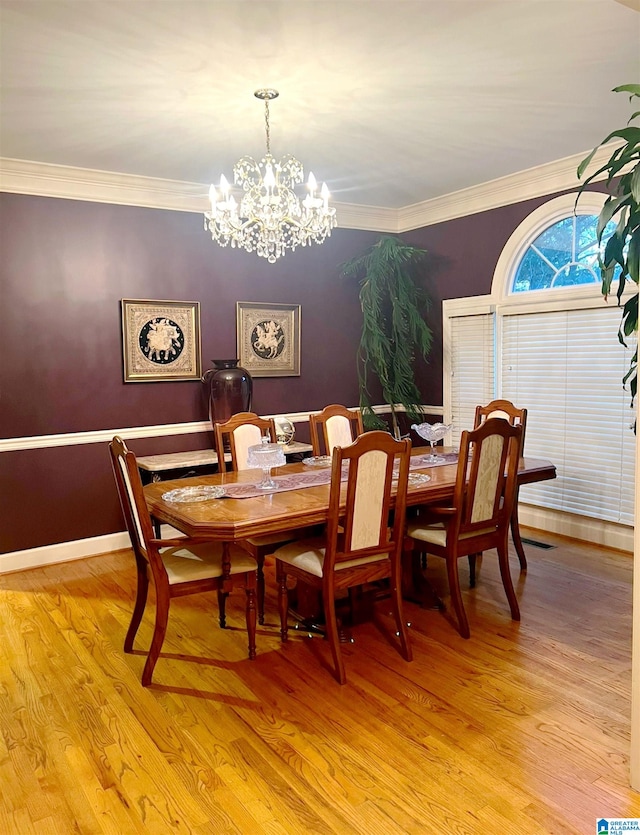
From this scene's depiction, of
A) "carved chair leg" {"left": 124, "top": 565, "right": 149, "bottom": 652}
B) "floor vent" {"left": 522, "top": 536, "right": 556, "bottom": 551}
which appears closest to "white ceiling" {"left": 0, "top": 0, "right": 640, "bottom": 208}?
"carved chair leg" {"left": 124, "top": 565, "right": 149, "bottom": 652}

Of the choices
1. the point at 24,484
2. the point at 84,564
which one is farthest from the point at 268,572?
the point at 24,484

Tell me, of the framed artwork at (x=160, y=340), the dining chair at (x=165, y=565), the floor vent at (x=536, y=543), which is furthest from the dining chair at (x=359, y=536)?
the framed artwork at (x=160, y=340)

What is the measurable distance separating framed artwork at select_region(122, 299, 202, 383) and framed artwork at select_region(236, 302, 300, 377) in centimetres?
41

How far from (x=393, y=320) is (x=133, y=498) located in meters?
3.29

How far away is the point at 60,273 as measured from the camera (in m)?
4.29

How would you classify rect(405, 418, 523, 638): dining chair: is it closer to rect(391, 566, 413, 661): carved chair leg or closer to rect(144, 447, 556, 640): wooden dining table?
rect(144, 447, 556, 640): wooden dining table

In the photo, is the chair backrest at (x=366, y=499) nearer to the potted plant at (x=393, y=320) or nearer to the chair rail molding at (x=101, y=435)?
the chair rail molding at (x=101, y=435)

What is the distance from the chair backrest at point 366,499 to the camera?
8.64ft

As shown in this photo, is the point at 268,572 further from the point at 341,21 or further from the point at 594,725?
the point at 341,21

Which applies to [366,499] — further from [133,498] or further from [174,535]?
[174,535]

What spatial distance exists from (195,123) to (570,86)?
198cm

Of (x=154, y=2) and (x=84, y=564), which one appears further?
(x=84, y=564)

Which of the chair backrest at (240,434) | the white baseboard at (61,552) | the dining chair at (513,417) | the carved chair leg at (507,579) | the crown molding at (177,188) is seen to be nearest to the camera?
the carved chair leg at (507,579)

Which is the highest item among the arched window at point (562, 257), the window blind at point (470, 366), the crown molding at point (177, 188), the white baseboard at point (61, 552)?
the crown molding at point (177, 188)
